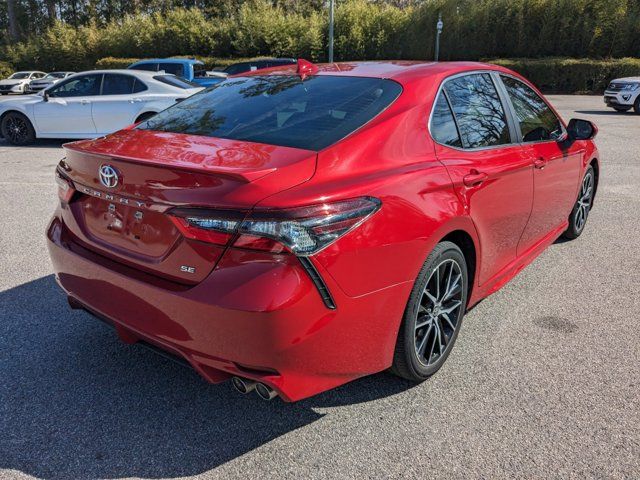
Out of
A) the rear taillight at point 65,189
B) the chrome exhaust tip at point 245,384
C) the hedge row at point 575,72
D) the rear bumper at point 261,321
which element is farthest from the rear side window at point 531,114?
the hedge row at point 575,72

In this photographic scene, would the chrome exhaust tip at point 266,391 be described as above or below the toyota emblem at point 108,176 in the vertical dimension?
below

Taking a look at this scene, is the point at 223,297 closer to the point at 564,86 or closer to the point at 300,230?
the point at 300,230

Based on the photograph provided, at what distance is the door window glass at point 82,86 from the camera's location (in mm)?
10734

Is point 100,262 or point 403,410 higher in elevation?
point 100,262

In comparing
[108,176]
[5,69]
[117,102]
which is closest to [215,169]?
[108,176]

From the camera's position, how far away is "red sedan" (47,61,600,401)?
6.95ft

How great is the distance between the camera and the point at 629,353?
324 cm

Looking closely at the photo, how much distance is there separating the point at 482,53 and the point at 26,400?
35407mm

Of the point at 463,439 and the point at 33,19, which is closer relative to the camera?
the point at 463,439

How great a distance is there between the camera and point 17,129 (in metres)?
11.1

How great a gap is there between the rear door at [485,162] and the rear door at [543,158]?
166 millimetres

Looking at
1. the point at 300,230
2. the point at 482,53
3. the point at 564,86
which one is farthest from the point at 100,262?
the point at 482,53

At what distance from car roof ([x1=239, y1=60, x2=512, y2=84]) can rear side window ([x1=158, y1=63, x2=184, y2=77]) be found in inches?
536

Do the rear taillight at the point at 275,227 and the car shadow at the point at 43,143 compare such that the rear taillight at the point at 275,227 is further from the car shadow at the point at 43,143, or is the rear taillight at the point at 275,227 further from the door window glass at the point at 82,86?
the car shadow at the point at 43,143
